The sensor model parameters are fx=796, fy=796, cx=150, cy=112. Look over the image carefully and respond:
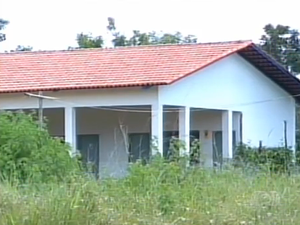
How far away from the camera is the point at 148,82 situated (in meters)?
22.3

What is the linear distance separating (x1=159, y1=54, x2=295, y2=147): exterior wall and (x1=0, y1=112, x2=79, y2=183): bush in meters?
8.09

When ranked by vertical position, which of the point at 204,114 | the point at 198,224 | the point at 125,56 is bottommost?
the point at 198,224

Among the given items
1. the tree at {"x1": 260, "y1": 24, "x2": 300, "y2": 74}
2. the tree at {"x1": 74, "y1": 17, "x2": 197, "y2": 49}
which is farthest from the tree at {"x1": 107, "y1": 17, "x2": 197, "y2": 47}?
the tree at {"x1": 260, "y1": 24, "x2": 300, "y2": 74}

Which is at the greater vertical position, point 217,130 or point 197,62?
point 197,62

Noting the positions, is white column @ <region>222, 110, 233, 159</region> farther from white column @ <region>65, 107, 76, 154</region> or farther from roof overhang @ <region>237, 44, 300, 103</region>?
white column @ <region>65, 107, 76, 154</region>

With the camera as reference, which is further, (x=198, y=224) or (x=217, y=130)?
(x=217, y=130)

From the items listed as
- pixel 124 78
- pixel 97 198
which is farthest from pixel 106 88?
pixel 97 198

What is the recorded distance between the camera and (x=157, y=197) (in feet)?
30.5

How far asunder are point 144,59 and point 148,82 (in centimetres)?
281

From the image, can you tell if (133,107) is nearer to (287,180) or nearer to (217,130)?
(217,130)

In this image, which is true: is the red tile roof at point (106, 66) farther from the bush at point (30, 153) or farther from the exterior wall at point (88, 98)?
the bush at point (30, 153)

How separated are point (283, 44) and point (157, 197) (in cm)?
3588

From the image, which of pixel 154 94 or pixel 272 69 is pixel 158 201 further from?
pixel 272 69

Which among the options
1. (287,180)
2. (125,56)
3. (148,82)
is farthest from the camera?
(125,56)
